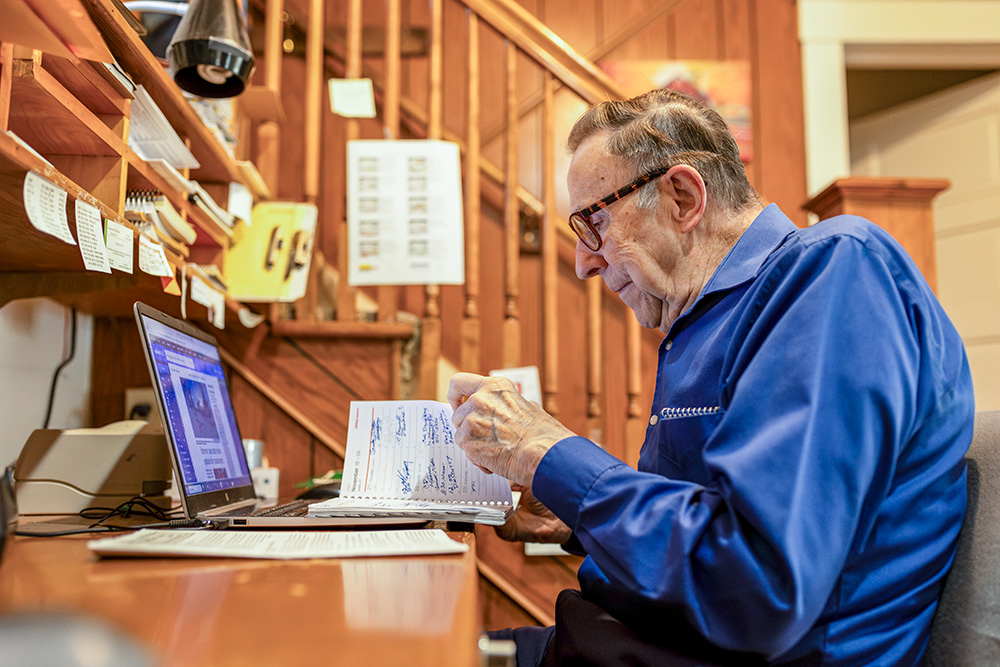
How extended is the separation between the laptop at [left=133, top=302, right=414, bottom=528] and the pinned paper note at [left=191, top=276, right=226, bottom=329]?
3.7 inches

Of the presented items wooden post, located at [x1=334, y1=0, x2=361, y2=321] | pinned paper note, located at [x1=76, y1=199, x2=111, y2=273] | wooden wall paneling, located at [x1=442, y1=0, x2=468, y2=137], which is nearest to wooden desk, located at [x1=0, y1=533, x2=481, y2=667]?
pinned paper note, located at [x1=76, y1=199, x2=111, y2=273]

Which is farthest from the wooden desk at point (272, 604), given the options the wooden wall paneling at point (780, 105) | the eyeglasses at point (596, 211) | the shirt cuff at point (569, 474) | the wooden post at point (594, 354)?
the wooden wall paneling at point (780, 105)

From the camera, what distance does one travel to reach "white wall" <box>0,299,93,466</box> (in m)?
1.35

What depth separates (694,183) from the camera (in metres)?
1.07

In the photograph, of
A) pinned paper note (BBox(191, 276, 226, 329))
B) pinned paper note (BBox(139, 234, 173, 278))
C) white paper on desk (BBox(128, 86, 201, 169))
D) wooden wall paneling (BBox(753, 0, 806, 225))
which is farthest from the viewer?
wooden wall paneling (BBox(753, 0, 806, 225))

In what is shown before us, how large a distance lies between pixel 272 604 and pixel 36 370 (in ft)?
3.91

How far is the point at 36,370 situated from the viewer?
4.80 feet

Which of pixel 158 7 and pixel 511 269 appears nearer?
pixel 158 7

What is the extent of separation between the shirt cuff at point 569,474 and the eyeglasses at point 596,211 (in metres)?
0.45

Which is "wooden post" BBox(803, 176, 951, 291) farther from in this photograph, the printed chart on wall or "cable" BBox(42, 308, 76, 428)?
"cable" BBox(42, 308, 76, 428)

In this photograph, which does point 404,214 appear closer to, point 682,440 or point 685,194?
point 685,194

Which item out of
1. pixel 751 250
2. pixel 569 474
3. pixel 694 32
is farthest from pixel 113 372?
pixel 694 32

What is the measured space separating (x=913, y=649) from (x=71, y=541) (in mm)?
978

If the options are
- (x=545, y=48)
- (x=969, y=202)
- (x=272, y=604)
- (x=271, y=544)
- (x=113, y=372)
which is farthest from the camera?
(x=969, y=202)
